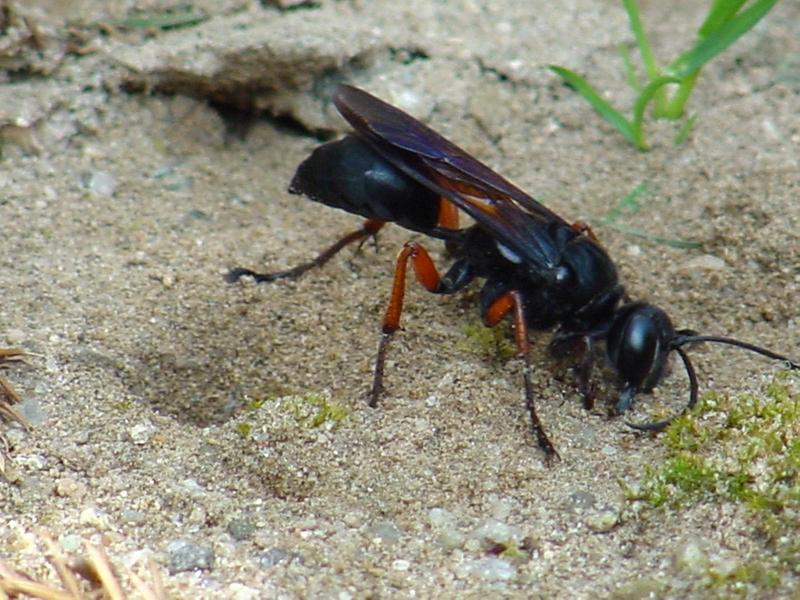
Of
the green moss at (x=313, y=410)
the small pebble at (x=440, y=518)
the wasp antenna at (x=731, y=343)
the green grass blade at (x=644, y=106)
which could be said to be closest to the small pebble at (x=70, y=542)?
the green moss at (x=313, y=410)

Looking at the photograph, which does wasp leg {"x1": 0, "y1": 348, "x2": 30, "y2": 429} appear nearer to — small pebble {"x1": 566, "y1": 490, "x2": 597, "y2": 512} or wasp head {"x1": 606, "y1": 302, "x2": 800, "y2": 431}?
small pebble {"x1": 566, "y1": 490, "x2": 597, "y2": 512}

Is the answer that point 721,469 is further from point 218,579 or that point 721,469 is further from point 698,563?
point 218,579

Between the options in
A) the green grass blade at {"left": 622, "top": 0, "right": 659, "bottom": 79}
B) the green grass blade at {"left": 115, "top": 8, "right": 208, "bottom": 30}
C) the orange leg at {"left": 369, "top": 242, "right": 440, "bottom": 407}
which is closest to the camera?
the orange leg at {"left": 369, "top": 242, "right": 440, "bottom": 407}

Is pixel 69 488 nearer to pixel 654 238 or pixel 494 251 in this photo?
pixel 494 251

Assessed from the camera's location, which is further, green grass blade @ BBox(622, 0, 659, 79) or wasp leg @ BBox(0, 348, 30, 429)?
green grass blade @ BBox(622, 0, 659, 79)

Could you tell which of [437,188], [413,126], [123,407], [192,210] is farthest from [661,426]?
[192,210]

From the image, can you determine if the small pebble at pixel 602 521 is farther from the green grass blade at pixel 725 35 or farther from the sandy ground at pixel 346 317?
the green grass blade at pixel 725 35

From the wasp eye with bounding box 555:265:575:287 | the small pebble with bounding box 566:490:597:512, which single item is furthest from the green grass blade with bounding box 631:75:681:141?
the small pebble with bounding box 566:490:597:512
